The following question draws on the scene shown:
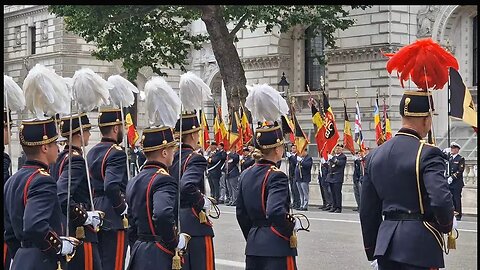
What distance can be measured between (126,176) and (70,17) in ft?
66.2

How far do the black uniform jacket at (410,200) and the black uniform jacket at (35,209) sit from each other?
7.91 feet

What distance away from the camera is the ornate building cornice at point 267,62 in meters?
34.6

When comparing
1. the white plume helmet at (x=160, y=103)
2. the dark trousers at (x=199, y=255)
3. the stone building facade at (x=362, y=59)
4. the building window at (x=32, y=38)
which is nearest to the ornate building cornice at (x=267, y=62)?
the stone building facade at (x=362, y=59)

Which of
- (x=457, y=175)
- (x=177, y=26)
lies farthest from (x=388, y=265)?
(x=177, y=26)

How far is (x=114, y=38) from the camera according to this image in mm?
28375

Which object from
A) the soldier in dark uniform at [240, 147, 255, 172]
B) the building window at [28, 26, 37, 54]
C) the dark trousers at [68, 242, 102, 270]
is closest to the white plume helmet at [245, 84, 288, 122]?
the dark trousers at [68, 242, 102, 270]

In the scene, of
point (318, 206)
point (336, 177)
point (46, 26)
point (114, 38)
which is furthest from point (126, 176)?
point (46, 26)

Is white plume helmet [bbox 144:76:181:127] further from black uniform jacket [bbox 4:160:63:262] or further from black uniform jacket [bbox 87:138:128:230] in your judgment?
black uniform jacket [bbox 4:160:63:262]

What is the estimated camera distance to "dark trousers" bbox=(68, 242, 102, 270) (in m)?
8.19

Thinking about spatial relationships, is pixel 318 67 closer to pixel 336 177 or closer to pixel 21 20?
pixel 336 177

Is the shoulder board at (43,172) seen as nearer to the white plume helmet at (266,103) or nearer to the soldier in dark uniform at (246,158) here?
the white plume helmet at (266,103)

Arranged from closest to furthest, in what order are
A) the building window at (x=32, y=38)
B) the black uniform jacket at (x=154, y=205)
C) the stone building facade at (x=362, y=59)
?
the black uniform jacket at (x=154, y=205) < the stone building facade at (x=362, y=59) < the building window at (x=32, y=38)

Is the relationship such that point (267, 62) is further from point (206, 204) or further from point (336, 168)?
point (206, 204)

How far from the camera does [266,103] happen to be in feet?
28.3
